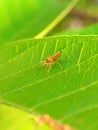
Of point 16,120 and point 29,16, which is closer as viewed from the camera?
point 16,120

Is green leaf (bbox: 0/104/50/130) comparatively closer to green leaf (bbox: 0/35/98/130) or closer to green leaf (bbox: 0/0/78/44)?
green leaf (bbox: 0/35/98/130)

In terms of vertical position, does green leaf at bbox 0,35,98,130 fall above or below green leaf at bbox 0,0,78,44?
below

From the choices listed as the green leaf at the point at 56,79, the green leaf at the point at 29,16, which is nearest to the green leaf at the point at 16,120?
the green leaf at the point at 56,79

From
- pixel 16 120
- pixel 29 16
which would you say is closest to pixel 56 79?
pixel 16 120

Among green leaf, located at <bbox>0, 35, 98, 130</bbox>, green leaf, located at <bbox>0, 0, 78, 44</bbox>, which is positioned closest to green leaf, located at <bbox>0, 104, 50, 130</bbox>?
green leaf, located at <bbox>0, 35, 98, 130</bbox>

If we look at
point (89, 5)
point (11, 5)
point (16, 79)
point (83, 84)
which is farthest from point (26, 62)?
point (89, 5)

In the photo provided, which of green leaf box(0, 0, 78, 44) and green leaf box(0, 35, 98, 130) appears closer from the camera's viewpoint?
green leaf box(0, 35, 98, 130)

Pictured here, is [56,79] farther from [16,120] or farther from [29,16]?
[29,16]
